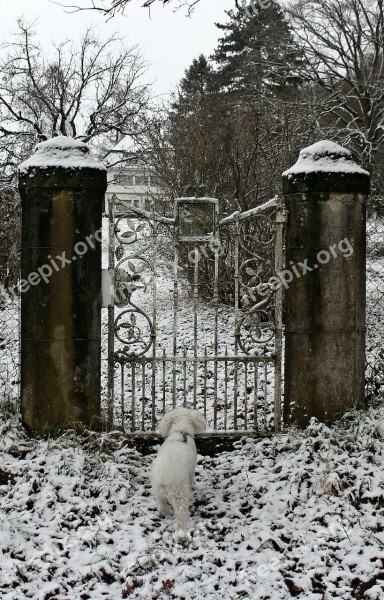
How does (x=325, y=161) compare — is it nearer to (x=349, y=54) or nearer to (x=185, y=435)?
(x=185, y=435)

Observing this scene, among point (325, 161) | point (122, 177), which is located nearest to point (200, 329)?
point (325, 161)

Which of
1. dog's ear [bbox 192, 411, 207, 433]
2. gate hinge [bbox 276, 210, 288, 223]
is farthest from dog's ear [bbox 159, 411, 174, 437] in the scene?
gate hinge [bbox 276, 210, 288, 223]

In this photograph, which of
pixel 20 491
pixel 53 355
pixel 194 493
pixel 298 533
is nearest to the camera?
pixel 298 533

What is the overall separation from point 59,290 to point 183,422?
148 cm

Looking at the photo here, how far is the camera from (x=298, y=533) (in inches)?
144

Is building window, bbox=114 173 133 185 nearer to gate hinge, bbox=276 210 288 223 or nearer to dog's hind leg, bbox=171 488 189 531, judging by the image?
gate hinge, bbox=276 210 288 223

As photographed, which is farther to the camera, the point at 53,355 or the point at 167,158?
the point at 167,158

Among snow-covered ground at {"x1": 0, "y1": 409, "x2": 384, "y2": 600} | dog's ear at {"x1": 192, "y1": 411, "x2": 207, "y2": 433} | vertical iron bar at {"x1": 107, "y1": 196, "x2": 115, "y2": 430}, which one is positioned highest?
vertical iron bar at {"x1": 107, "y1": 196, "x2": 115, "y2": 430}

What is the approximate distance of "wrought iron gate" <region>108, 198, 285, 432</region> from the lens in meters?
4.92

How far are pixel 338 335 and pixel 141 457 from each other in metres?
1.93

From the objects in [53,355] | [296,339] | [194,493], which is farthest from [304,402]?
[53,355]

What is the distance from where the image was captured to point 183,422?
4113mm

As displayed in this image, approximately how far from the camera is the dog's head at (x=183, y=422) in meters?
4.09

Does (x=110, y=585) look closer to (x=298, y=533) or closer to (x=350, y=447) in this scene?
(x=298, y=533)
